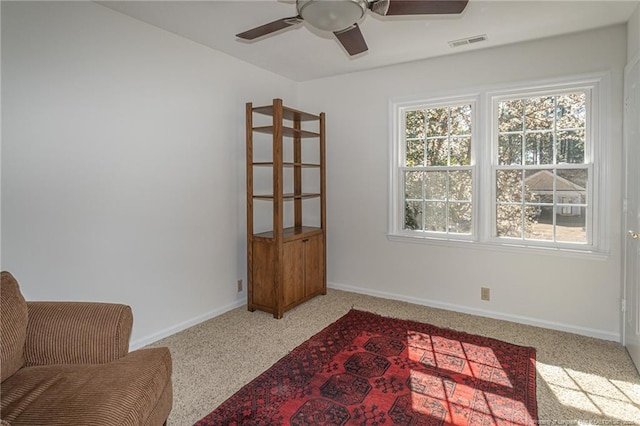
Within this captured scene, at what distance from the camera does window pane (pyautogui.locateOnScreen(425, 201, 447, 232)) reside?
Result: 3754mm

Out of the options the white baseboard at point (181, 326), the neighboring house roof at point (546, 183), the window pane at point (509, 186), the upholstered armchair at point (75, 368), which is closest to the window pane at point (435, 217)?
the window pane at point (509, 186)

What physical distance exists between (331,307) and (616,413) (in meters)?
2.30

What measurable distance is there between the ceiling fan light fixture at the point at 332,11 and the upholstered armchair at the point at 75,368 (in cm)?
174

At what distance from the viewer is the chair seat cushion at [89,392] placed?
129 centimetres

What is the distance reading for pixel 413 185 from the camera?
12.9 feet

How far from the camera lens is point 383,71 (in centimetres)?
393

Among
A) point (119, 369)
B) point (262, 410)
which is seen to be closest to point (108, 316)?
point (119, 369)

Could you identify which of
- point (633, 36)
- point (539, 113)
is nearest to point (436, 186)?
point (539, 113)

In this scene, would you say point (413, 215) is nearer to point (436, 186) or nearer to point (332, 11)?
point (436, 186)

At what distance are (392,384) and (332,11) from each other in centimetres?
217

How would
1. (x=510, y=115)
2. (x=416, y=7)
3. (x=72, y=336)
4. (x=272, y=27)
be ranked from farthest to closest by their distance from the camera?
1. (x=510, y=115)
2. (x=272, y=27)
3. (x=416, y=7)
4. (x=72, y=336)

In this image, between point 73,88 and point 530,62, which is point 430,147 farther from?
point 73,88

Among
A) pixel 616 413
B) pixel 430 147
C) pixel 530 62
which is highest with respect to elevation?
pixel 530 62

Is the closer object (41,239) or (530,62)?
(41,239)
